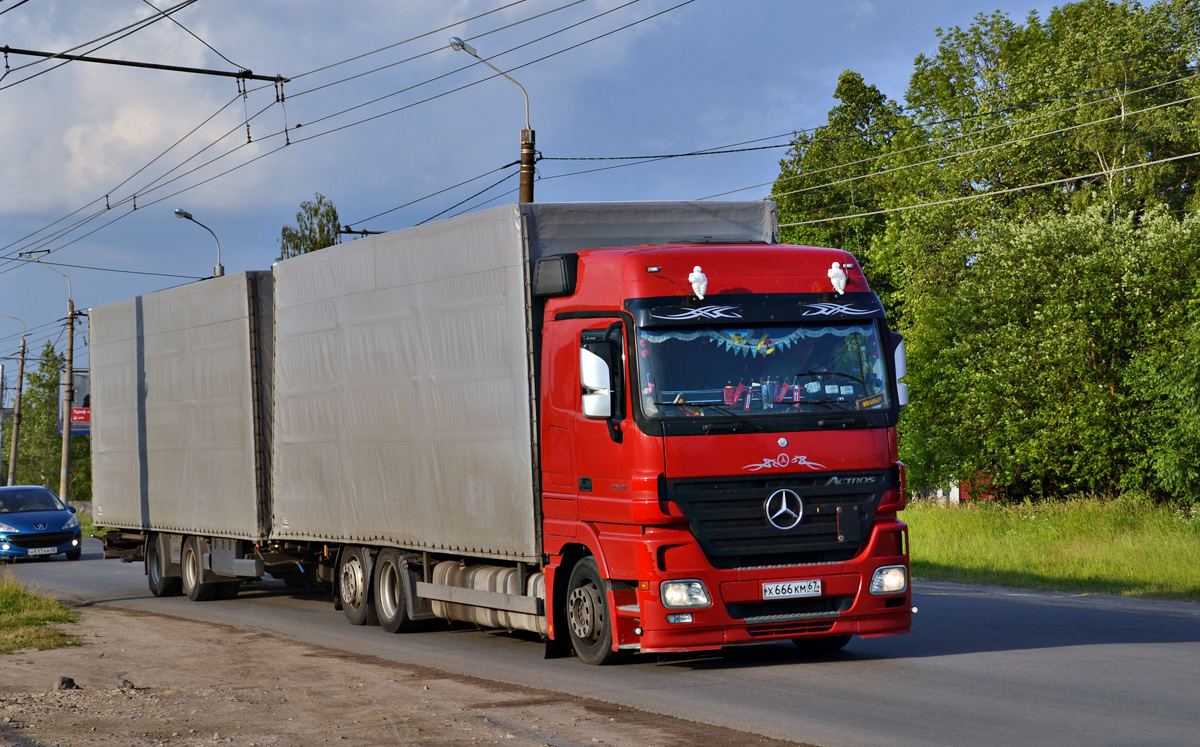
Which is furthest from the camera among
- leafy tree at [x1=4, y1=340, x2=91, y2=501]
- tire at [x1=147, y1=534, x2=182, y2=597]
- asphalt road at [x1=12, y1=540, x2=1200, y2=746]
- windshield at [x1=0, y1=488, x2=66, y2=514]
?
leafy tree at [x1=4, y1=340, x2=91, y2=501]

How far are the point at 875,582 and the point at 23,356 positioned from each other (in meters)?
62.1

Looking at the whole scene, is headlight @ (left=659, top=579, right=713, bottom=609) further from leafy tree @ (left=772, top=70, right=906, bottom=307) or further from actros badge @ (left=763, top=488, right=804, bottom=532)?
leafy tree @ (left=772, top=70, right=906, bottom=307)

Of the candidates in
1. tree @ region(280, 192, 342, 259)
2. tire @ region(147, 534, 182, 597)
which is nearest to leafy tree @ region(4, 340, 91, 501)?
tree @ region(280, 192, 342, 259)

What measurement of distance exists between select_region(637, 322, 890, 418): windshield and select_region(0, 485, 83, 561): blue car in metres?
22.9

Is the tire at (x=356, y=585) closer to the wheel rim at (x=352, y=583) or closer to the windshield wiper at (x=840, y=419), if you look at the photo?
the wheel rim at (x=352, y=583)

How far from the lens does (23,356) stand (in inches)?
2566

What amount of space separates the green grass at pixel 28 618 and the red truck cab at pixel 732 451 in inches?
250

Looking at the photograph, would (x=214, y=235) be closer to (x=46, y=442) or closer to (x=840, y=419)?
(x=840, y=419)

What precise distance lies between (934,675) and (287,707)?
15.2ft

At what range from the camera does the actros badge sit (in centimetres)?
1027

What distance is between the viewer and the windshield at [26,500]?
2991 centimetres

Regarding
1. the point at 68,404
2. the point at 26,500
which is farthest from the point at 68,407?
the point at 26,500

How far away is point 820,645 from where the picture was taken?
12.0 metres

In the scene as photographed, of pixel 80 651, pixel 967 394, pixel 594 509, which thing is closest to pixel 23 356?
pixel 967 394
